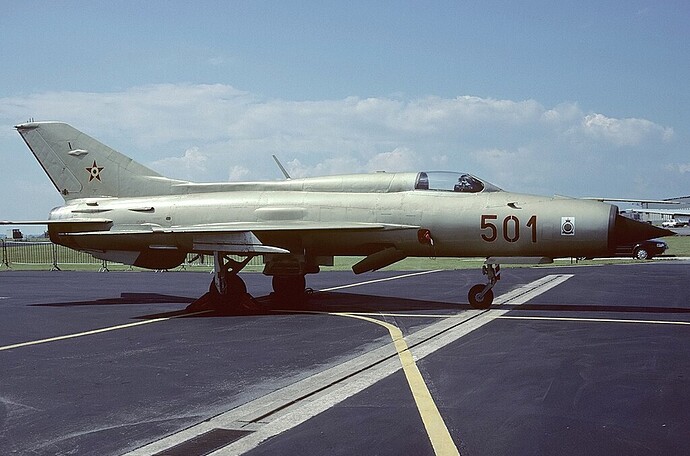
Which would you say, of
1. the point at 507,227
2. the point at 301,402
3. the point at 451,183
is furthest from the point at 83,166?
the point at 301,402

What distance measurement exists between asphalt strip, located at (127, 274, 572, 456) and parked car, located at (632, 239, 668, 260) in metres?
32.9

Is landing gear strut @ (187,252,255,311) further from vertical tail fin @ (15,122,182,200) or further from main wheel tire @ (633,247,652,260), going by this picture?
main wheel tire @ (633,247,652,260)

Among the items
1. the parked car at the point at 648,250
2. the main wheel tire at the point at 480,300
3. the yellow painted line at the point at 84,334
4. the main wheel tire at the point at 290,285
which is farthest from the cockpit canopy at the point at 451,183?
the parked car at the point at 648,250

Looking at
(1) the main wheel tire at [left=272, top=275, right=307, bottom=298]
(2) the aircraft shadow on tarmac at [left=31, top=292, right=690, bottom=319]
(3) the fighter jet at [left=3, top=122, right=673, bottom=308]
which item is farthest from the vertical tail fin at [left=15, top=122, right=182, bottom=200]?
(1) the main wheel tire at [left=272, top=275, right=307, bottom=298]

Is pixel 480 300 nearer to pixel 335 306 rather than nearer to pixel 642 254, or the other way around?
pixel 335 306

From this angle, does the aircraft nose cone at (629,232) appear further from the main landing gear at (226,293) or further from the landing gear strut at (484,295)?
the main landing gear at (226,293)

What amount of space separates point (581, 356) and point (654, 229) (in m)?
5.11

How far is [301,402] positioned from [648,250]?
1502 inches

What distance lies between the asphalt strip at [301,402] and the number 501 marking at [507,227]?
3.39 meters

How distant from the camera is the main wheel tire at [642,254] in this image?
132ft

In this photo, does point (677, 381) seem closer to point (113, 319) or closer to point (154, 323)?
point (154, 323)

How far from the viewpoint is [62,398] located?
23.0 ft

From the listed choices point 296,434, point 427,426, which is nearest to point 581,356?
point 427,426

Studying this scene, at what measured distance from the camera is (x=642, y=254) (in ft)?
132
